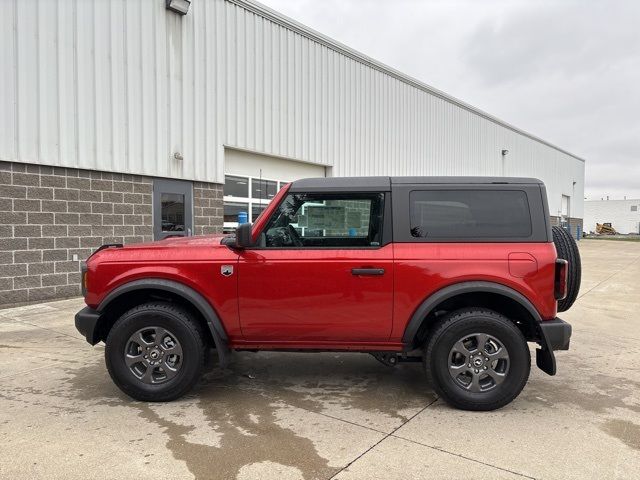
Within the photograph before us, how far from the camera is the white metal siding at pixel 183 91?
7.75 m

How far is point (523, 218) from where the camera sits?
365 cm

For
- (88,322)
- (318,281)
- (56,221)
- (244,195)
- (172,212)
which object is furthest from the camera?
(244,195)

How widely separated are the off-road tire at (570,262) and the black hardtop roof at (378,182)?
617 mm

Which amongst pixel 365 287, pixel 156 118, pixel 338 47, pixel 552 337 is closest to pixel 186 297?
pixel 365 287

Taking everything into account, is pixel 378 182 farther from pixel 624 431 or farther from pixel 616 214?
pixel 616 214

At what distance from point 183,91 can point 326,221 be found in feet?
24.1

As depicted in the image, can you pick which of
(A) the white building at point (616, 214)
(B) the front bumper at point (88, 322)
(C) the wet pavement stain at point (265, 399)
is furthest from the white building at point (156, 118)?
(A) the white building at point (616, 214)

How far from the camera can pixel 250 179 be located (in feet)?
38.4

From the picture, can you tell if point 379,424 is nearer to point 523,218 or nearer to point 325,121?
point 523,218

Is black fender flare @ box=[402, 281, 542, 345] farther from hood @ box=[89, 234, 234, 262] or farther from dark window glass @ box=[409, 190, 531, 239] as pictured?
hood @ box=[89, 234, 234, 262]

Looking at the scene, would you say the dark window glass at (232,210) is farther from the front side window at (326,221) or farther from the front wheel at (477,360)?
the front wheel at (477,360)

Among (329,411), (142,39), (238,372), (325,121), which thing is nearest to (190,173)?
(142,39)

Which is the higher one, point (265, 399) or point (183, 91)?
point (183, 91)

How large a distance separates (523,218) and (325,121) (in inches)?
403
